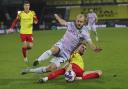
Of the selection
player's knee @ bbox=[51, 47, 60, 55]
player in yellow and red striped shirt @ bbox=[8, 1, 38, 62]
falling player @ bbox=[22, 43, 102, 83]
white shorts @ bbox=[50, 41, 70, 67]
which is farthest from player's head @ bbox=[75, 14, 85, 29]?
player in yellow and red striped shirt @ bbox=[8, 1, 38, 62]

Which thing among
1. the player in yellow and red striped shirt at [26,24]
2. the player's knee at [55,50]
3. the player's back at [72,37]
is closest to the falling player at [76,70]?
the player's back at [72,37]

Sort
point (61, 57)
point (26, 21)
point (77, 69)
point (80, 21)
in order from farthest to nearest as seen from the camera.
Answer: point (26, 21) < point (61, 57) < point (77, 69) < point (80, 21)

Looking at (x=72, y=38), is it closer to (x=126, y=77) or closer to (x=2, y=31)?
(x=126, y=77)

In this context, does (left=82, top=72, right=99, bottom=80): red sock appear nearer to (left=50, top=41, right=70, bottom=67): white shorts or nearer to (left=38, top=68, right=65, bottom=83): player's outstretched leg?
(left=38, top=68, right=65, bottom=83): player's outstretched leg

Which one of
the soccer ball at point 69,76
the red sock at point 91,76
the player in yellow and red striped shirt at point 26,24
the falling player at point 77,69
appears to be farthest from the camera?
the player in yellow and red striped shirt at point 26,24

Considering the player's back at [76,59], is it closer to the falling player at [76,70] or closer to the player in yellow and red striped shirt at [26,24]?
the falling player at [76,70]

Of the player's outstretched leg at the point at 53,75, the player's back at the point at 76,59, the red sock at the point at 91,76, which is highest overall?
the player's back at the point at 76,59

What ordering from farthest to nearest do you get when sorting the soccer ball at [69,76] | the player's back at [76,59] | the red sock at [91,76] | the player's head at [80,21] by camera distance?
the red sock at [91,76] → the player's back at [76,59] → the player's head at [80,21] → the soccer ball at [69,76]

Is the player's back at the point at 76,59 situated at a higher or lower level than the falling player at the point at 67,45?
lower

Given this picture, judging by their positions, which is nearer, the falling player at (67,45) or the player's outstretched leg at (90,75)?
the falling player at (67,45)

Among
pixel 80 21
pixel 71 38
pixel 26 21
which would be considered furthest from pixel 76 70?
pixel 26 21

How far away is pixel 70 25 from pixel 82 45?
80 cm

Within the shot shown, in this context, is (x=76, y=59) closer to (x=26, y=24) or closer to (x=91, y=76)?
(x=91, y=76)

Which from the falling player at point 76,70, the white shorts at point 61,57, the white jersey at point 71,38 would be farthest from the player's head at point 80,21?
the white shorts at point 61,57
